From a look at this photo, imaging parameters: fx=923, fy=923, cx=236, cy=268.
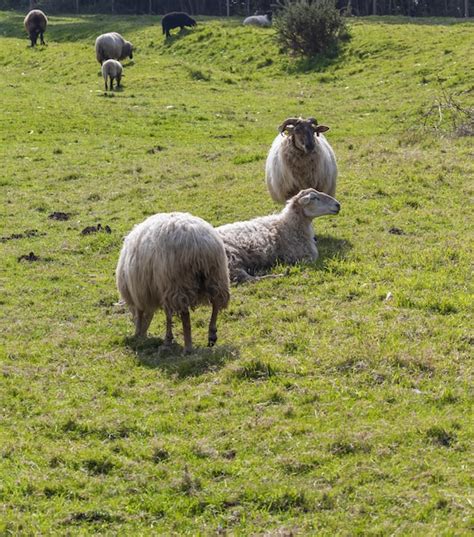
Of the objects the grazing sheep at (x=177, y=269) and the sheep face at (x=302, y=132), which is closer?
the grazing sheep at (x=177, y=269)

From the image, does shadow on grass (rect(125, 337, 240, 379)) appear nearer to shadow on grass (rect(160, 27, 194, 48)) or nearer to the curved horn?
the curved horn

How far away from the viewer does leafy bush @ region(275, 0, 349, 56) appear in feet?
→ 115

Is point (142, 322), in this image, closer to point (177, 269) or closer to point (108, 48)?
point (177, 269)

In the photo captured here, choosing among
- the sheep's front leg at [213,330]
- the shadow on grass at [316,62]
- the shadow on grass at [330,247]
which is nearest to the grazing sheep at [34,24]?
the shadow on grass at [316,62]

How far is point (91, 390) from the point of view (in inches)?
314

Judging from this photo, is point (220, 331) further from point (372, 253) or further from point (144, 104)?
point (144, 104)

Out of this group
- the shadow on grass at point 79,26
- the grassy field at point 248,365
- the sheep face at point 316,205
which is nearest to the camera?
the grassy field at point 248,365

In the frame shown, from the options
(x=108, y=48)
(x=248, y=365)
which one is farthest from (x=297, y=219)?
(x=108, y=48)

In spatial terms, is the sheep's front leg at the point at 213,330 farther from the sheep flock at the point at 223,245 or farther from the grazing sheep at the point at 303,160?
the grazing sheep at the point at 303,160

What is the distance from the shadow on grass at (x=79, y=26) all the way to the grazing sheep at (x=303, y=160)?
112 feet

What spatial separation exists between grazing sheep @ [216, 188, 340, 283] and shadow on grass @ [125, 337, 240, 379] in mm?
2202

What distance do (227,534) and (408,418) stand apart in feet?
6.34

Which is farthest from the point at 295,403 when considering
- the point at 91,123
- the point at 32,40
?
the point at 32,40

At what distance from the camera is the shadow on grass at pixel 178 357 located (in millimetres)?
8281
